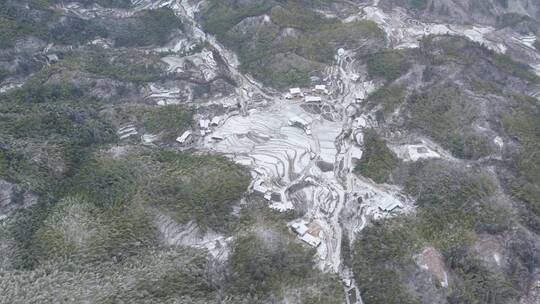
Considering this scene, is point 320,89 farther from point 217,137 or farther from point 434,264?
point 434,264

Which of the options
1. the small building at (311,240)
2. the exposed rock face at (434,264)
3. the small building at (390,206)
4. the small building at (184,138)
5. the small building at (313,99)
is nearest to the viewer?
the exposed rock face at (434,264)

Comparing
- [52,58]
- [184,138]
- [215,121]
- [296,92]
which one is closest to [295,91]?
[296,92]

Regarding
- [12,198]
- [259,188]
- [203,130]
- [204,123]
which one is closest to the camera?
[12,198]

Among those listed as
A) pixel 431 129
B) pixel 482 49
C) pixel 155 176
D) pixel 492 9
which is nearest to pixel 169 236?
pixel 155 176

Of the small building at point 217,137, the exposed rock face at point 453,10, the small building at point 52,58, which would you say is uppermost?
the exposed rock face at point 453,10

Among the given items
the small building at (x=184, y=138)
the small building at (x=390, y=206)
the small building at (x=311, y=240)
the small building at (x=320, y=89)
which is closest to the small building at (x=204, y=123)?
the small building at (x=184, y=138)

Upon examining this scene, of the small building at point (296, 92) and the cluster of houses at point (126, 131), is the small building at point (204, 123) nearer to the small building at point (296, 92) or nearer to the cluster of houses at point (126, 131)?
the cluster of houses at point (126, 131)
